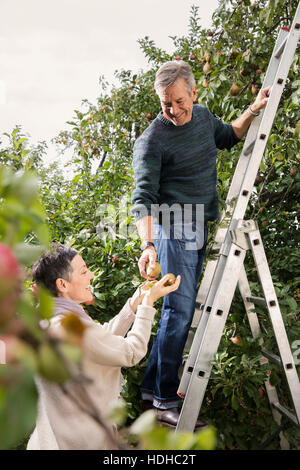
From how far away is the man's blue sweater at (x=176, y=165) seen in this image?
6.55ft

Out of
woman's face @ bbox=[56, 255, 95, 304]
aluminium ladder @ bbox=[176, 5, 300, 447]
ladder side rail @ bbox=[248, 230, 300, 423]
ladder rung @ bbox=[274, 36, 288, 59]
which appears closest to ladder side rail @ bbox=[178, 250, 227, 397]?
aluminium ladder @ bbox=[176, 5, 300, 447]

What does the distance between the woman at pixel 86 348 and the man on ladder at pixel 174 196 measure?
0.28m

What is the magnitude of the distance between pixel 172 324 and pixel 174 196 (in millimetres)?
588

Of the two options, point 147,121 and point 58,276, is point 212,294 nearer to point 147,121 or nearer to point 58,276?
point 58,276

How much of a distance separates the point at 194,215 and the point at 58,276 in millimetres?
756

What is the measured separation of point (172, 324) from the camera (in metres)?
1.91

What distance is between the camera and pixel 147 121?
14.4ft

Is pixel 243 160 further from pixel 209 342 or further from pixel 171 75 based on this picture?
pixel 209 342

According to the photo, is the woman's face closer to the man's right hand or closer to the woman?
the woman

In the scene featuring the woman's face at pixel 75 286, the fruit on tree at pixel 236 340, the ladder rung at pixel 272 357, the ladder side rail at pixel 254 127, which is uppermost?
the ladder side rail at pixel 254 127

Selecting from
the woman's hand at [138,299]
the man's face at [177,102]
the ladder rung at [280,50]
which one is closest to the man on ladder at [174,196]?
the man's face at [177,102]

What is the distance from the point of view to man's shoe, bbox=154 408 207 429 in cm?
181

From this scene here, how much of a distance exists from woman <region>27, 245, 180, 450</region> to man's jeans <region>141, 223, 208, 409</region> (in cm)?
24

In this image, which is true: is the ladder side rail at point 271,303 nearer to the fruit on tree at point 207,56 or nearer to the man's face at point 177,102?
the man's face at point 177,102
